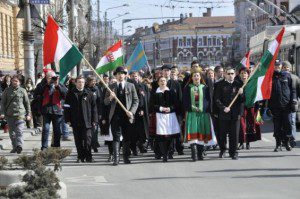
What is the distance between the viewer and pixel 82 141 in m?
16.0

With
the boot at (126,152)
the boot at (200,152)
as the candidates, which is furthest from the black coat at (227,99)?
the boot at (126,152)

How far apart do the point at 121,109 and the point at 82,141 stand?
1.02 meters

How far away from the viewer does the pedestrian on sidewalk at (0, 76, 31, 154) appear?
60.3 feet

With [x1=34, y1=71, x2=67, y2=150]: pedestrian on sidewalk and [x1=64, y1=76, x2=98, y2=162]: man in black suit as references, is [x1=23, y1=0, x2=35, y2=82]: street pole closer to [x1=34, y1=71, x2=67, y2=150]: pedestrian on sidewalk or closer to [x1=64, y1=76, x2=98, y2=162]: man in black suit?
[x1=34, y1=71, x2=67, y2=150]: pedestrian on sidewalk

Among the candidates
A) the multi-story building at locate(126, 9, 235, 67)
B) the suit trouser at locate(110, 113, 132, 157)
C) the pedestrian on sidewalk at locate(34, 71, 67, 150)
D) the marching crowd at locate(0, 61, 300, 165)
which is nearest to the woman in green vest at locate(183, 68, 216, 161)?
the marching crowd at locate(0, 61, 300, 165)

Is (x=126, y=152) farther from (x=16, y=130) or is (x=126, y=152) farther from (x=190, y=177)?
(x=16, y=130)

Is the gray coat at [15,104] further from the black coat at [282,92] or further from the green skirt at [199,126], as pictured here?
the black coat at [282,92]

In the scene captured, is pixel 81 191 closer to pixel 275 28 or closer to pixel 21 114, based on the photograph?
pixel 21 114

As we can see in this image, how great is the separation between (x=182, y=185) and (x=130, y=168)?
2703 mm

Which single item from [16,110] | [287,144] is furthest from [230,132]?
[16,110]

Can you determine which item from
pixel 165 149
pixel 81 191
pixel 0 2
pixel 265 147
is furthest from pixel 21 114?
pixel 0 2

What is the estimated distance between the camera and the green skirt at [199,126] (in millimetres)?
15781

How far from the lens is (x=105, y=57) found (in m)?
19.9

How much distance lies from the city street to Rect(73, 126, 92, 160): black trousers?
25 cm
